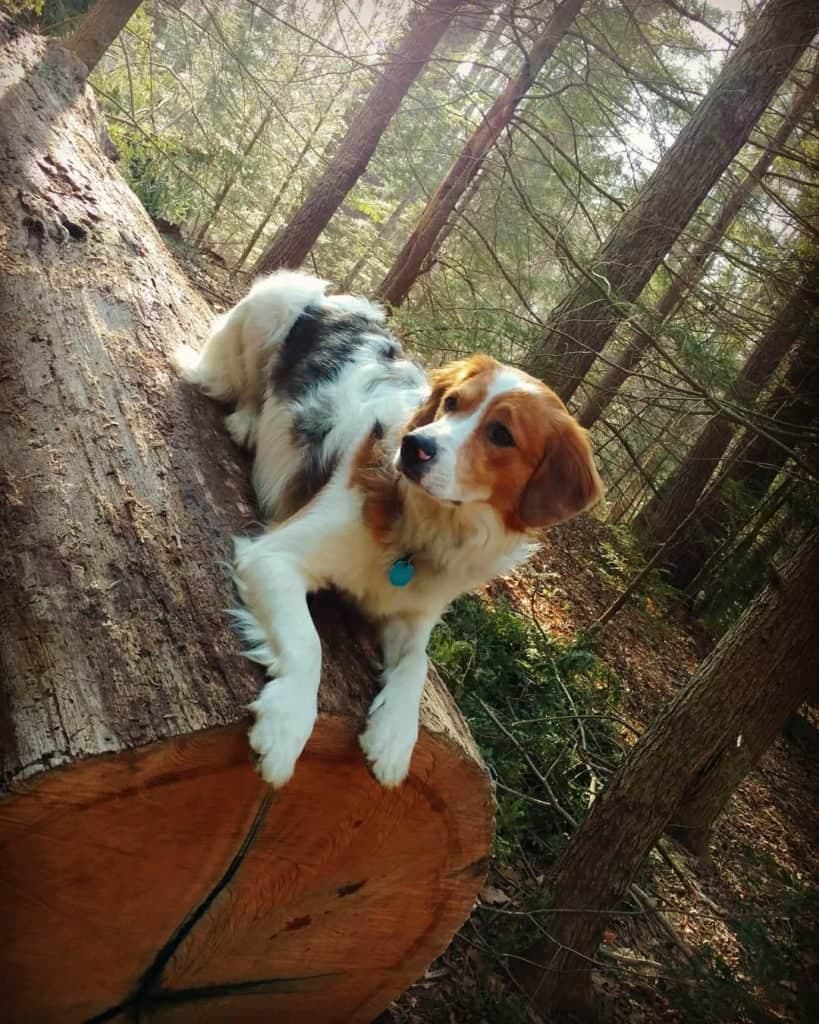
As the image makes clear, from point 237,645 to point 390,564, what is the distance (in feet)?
2.57

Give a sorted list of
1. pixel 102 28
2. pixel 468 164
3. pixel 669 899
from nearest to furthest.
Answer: pixel 669 899, pixel 102 28, pixel 468 164

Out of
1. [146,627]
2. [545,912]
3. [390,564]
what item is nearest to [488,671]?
[545,912]

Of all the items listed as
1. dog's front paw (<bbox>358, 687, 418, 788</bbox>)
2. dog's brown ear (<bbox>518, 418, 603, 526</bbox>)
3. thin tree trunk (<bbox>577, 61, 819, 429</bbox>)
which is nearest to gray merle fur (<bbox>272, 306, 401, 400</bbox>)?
dog's brown ear (<bbox>518, 418, 603, 526</bbox>)

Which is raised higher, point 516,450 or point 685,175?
point 685,175

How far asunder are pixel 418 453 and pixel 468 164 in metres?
8.08

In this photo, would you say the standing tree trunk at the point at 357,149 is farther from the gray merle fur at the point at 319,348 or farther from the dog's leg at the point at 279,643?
the dog's leg at the point at 279,643

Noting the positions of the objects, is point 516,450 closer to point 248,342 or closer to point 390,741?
point 390,741

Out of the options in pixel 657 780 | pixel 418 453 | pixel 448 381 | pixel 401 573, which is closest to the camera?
pixel 418 453

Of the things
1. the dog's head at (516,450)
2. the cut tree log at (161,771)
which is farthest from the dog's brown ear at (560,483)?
the cut tree log at (161,771)

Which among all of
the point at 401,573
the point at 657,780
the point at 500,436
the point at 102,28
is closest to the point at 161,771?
the point at 401,573

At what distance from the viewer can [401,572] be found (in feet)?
9.25

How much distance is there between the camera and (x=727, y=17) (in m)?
7.11

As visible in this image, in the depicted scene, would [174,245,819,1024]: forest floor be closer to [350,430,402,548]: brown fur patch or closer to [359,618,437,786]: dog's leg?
[359,618,437,786]: dog's leg

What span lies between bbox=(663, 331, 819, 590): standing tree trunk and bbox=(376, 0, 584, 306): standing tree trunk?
13.5 feet
